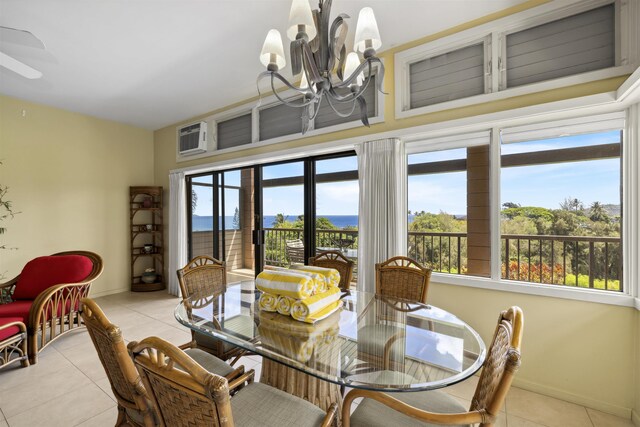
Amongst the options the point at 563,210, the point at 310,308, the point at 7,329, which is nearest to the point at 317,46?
the point at 310,308

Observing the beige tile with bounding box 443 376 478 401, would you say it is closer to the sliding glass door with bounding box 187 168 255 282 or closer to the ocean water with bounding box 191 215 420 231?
the ocean water with bounding box 191 215 420 231

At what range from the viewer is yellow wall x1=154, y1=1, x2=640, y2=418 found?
1.97 m

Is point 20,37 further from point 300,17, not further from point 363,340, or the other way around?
point 363,340

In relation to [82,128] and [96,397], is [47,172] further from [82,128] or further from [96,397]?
[96,397]

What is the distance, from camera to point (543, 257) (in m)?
2.36

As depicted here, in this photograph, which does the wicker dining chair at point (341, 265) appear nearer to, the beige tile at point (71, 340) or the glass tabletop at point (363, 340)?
the glass tabletop at point (363, 340)

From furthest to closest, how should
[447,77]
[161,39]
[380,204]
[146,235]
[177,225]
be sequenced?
1. [146,235]
2. [177,225]
3. [380,204]
4. [161,39]
5. [447,77]

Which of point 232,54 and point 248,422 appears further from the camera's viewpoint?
point 232,54

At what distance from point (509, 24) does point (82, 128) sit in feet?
19.3

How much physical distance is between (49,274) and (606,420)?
5.20 metres

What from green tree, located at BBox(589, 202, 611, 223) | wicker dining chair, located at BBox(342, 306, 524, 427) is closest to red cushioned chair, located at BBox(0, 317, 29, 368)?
wicker dining chair, located at BBox(342, 306, 524, 427)

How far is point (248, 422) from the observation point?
47.6 inches

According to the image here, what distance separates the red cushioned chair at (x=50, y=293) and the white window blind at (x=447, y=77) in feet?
13.0

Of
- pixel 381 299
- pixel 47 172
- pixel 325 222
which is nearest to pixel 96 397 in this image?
pixel 381 299
